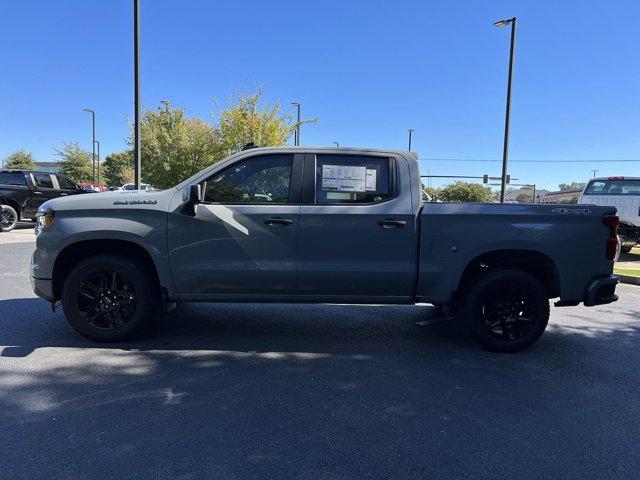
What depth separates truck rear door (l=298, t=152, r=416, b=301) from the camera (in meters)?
4.75

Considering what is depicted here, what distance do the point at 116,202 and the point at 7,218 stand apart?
1318cm

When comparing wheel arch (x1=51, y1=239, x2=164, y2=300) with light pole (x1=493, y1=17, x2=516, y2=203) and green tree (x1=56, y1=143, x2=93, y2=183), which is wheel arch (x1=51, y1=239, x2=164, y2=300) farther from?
green tree (x1=56, y1=143, x2=93, y2=183)

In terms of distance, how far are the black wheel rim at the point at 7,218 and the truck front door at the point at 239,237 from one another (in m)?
13.5

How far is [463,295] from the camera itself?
201 inches

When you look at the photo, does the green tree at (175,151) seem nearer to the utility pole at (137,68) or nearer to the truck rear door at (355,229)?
the utility pole at (137,68)

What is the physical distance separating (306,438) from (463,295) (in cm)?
254

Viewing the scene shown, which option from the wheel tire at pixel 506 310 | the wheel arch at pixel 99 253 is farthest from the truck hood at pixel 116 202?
the wheel tire at pixel 506 310

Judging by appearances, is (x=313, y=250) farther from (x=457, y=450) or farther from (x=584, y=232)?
(x=584, y=232)

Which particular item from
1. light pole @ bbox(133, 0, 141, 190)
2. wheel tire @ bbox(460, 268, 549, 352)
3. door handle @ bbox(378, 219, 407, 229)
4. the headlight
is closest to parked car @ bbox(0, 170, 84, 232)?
light pole @ bbox(133, 0, 141, 190)

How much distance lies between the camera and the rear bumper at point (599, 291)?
4867 millimetres

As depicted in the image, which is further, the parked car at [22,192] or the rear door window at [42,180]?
the rear door window at [42,180]

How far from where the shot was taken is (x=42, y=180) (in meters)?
16.4

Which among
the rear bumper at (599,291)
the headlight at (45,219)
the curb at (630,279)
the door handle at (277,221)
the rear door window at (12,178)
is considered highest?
the rear door window at (12,178)

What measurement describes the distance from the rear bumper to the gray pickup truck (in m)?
0.01
